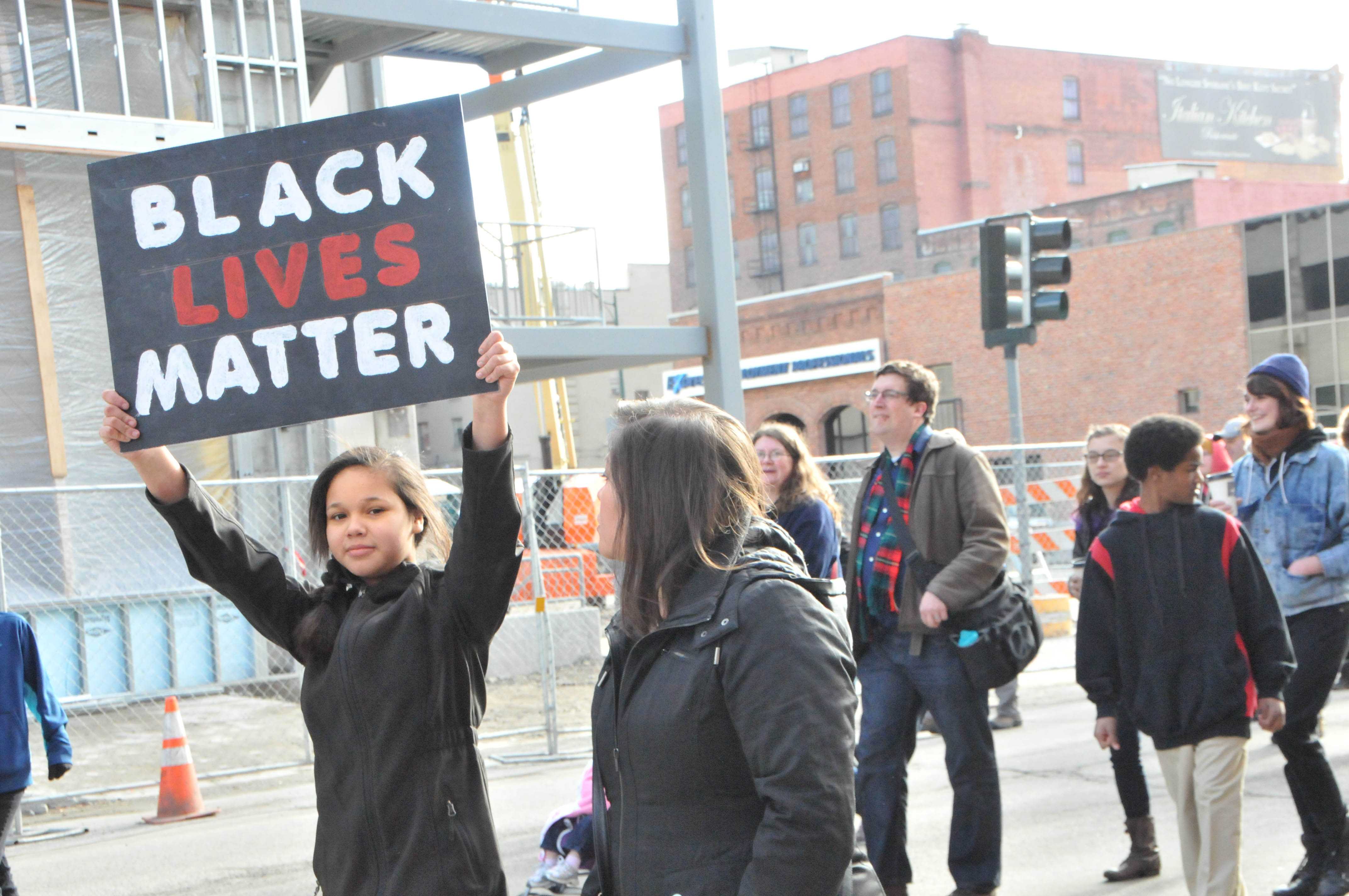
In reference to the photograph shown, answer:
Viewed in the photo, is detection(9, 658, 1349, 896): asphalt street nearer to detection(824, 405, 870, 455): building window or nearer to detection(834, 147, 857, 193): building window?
detection(824, 405, 870, 455): building window

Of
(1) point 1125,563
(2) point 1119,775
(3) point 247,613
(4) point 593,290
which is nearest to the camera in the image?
(3) point 247,613

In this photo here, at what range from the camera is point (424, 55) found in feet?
44.2

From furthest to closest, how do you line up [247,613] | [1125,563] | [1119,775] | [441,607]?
[1119,775]
[1125,563]
[247,613]
[441,607]

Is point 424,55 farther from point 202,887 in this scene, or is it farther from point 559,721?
point 202,887

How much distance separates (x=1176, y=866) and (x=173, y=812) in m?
5.45

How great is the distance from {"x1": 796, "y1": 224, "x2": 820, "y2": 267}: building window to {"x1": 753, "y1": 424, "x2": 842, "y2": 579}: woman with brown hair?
5870 centimetres

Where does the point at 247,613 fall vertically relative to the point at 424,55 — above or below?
below

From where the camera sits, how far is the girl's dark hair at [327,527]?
3.06 meters

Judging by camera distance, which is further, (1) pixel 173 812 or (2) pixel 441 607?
(1) pixel 173 812

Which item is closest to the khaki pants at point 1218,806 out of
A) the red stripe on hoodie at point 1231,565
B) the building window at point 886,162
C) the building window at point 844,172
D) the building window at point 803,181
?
the red stripe on hoodie at point 1231,565

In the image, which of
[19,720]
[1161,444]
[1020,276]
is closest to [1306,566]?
[1161,444]

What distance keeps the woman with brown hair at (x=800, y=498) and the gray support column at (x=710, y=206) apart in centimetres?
556

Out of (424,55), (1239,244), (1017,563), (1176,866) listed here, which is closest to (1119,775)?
(1176,866)

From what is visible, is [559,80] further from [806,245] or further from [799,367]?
[806,245]
